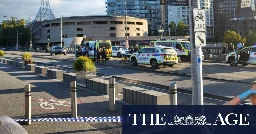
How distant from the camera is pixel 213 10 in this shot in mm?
171250

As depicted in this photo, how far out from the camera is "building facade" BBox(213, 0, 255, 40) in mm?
165875

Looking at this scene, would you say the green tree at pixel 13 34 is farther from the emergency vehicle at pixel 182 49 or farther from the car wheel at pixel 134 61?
the car wheel at pixel 134 61

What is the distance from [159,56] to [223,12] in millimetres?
156713

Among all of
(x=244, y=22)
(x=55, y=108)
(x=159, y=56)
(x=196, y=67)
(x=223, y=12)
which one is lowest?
(x=55, y=108)

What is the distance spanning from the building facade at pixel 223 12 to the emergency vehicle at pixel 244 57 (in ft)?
458

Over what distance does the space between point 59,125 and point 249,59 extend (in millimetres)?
19943

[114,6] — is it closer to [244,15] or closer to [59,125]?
[244,15]

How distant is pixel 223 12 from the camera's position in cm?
17200

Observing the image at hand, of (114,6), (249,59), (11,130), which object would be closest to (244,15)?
(114,6)

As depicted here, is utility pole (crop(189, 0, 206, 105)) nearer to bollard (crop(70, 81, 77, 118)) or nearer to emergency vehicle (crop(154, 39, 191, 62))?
bollard (crop(70, 81, 77, 118))

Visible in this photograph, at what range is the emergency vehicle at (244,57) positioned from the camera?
24.2 meters

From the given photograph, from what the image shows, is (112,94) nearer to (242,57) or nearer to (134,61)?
(134,61)

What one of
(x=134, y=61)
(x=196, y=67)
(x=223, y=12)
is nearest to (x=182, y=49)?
(x=134, y=61)

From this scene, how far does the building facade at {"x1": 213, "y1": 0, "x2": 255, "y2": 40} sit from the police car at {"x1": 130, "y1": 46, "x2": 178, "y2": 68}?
142028mm
